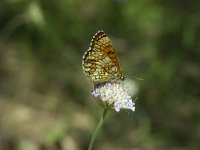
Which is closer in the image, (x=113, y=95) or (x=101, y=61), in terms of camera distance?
(x=113, y=95)

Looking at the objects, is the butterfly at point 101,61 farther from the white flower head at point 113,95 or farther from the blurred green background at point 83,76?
the blurred green background at point 83,76

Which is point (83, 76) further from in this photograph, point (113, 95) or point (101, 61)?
point (113, 95)

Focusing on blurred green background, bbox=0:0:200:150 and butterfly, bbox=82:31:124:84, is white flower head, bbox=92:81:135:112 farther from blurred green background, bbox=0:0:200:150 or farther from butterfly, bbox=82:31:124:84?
blurred green background, bbox=0:0:200:150

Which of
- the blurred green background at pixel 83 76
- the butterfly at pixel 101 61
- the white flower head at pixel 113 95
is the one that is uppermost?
the blurred green background at pixel 83 76

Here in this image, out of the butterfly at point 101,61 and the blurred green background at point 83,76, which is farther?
the blurred green background at point 83,76

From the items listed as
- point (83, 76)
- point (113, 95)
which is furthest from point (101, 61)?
point (83, 76)

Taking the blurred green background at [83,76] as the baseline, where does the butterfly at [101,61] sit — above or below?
below

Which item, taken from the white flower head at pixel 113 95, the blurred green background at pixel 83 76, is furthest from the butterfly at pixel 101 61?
the blurred green background at pixel 83 76

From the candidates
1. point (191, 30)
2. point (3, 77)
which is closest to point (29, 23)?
point (3, 77)
